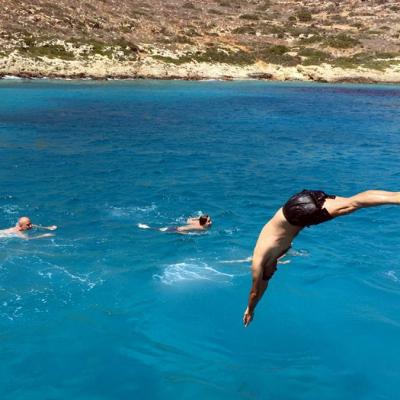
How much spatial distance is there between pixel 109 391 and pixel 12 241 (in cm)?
669

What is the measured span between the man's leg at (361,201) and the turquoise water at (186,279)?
4.25 m

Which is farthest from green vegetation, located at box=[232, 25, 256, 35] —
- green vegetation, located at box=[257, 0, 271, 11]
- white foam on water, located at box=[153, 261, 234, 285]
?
white foam on water, located at box=[153, 261, 234, 285]

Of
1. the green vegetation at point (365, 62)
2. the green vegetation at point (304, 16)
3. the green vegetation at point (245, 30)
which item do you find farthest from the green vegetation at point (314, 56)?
the green vegetation at point (304, 16)

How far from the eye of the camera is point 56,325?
31.9 feet

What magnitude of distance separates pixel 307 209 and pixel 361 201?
1.74 ft

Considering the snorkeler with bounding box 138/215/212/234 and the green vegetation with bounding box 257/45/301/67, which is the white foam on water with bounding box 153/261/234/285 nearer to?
the snorkeler with bounding box 138/215/212/234

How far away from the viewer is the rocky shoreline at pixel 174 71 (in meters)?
55.4

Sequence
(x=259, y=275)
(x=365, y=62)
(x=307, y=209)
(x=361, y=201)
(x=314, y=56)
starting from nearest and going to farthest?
(x=361, y=201) → (x=307, y=209) → (x=259, y=275) → (x=365, y=62) → (x=314, y=56)

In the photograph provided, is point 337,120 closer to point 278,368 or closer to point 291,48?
point 278,368

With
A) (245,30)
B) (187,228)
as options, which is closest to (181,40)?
(245,30)

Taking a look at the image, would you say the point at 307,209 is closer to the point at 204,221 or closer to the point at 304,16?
the point at 204,221

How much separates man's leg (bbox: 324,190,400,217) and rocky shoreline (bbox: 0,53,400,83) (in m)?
53.9

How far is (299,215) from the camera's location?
510cm

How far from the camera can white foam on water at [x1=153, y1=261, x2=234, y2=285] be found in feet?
38.7
